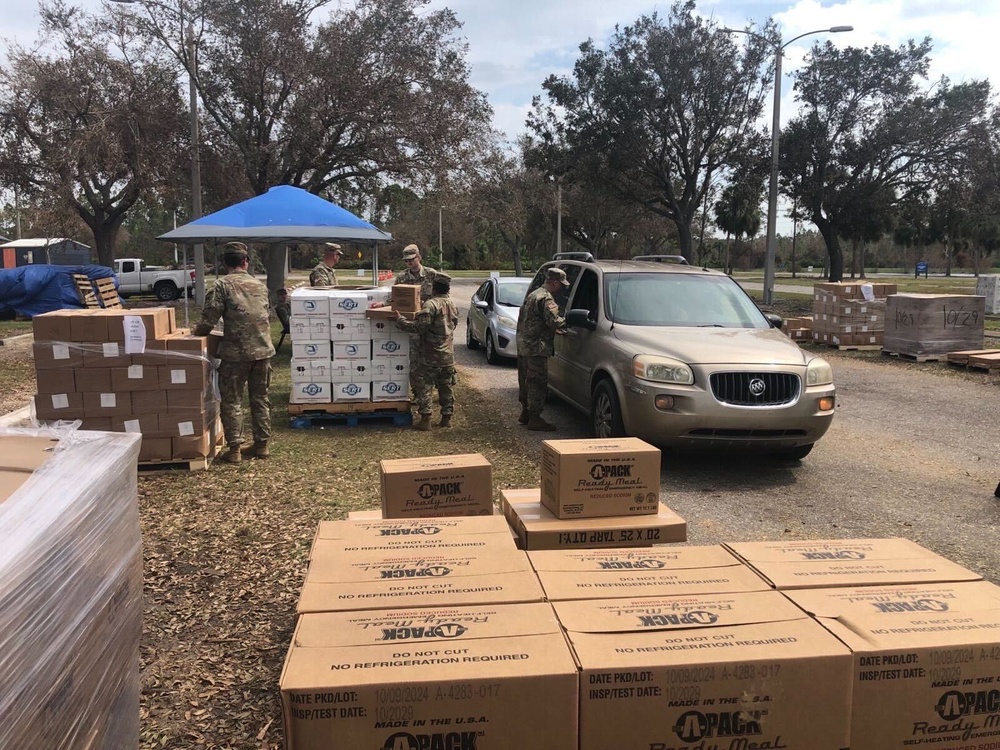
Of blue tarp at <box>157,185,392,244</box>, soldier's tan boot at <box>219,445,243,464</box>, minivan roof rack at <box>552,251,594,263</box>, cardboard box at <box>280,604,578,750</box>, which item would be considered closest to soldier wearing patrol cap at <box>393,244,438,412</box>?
minivan roof rack at <box>552,251,594,263</box>

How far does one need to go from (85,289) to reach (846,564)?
71.8 ft

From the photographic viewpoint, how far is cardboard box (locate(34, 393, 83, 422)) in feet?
20.6

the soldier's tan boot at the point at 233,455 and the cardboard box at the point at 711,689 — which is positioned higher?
the cardboard box at the point at 711,689

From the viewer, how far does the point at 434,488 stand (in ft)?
12.5

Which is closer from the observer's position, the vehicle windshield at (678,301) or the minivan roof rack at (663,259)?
the vehicle windshield at (678,301)

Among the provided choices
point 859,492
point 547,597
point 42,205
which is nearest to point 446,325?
point 859,492

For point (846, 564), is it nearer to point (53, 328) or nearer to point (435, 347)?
point (435, 347)

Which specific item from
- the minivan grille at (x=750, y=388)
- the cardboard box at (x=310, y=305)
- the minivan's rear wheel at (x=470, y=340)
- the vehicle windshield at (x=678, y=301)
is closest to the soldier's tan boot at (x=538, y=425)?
the vehicle windshield at (x=678, y=301)

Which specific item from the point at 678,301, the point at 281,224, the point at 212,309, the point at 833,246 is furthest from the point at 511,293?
the point at 833,246

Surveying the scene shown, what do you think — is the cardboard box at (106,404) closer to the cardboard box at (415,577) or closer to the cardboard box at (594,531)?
the cardboard box at (594,531)

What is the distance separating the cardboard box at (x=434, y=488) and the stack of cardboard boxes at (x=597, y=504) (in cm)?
Answer: 22

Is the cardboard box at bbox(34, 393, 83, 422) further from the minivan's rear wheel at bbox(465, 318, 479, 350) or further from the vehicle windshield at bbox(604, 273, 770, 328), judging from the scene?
the minivan's rear wheel at bbox(465, 318, 479, 350)

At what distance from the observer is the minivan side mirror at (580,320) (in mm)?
7441

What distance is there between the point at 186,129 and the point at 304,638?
2212cm
